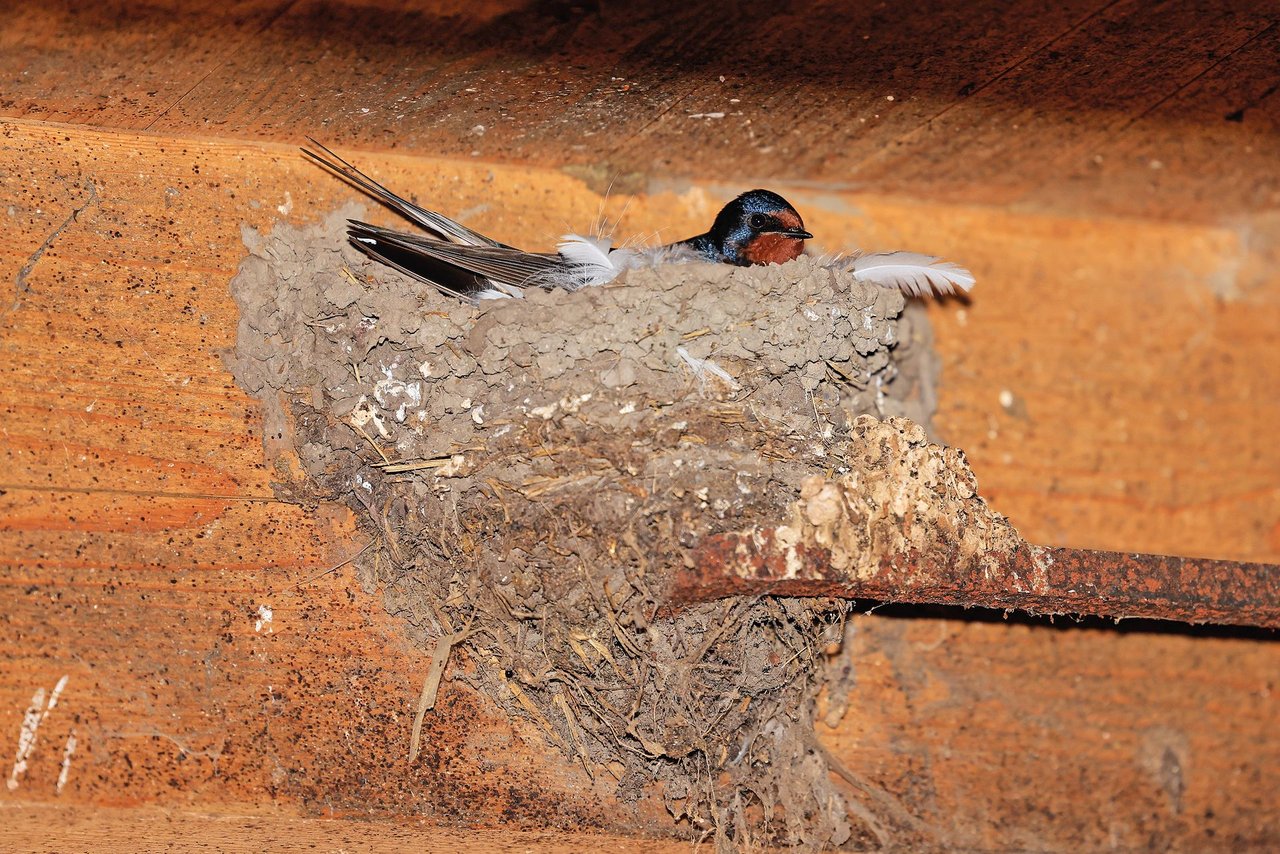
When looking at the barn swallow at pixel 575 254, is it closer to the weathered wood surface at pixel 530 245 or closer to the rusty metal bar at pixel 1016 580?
the weathered wood surface at pixel 530 245

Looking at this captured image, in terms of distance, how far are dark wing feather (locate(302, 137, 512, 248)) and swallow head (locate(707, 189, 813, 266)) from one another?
20.6 inches

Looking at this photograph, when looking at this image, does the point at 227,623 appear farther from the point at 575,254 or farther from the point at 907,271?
the point at 907,271

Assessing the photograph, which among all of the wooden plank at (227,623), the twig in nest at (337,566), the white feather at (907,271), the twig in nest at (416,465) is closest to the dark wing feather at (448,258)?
the wooden plank at (227,623)

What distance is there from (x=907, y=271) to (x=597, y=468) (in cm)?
86

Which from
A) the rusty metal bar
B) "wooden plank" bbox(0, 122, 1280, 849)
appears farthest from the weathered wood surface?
the rusty metal bar

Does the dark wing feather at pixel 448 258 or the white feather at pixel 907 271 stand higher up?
the white feather at pixel 907 271

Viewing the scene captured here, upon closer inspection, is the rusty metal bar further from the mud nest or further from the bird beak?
the bird beak

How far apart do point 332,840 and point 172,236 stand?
1.14 metres

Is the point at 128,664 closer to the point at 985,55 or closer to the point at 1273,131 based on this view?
the point at 985,55

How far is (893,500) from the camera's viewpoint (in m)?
2.30

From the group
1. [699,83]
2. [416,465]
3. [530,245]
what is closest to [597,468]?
[416,465]

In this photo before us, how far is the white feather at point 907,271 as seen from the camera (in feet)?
9.16

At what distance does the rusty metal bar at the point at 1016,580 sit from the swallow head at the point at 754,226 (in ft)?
3.02

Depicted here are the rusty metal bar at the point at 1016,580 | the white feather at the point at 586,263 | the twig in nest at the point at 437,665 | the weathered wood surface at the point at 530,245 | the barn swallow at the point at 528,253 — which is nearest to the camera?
the rusty metal bar at the point at 1016,580
